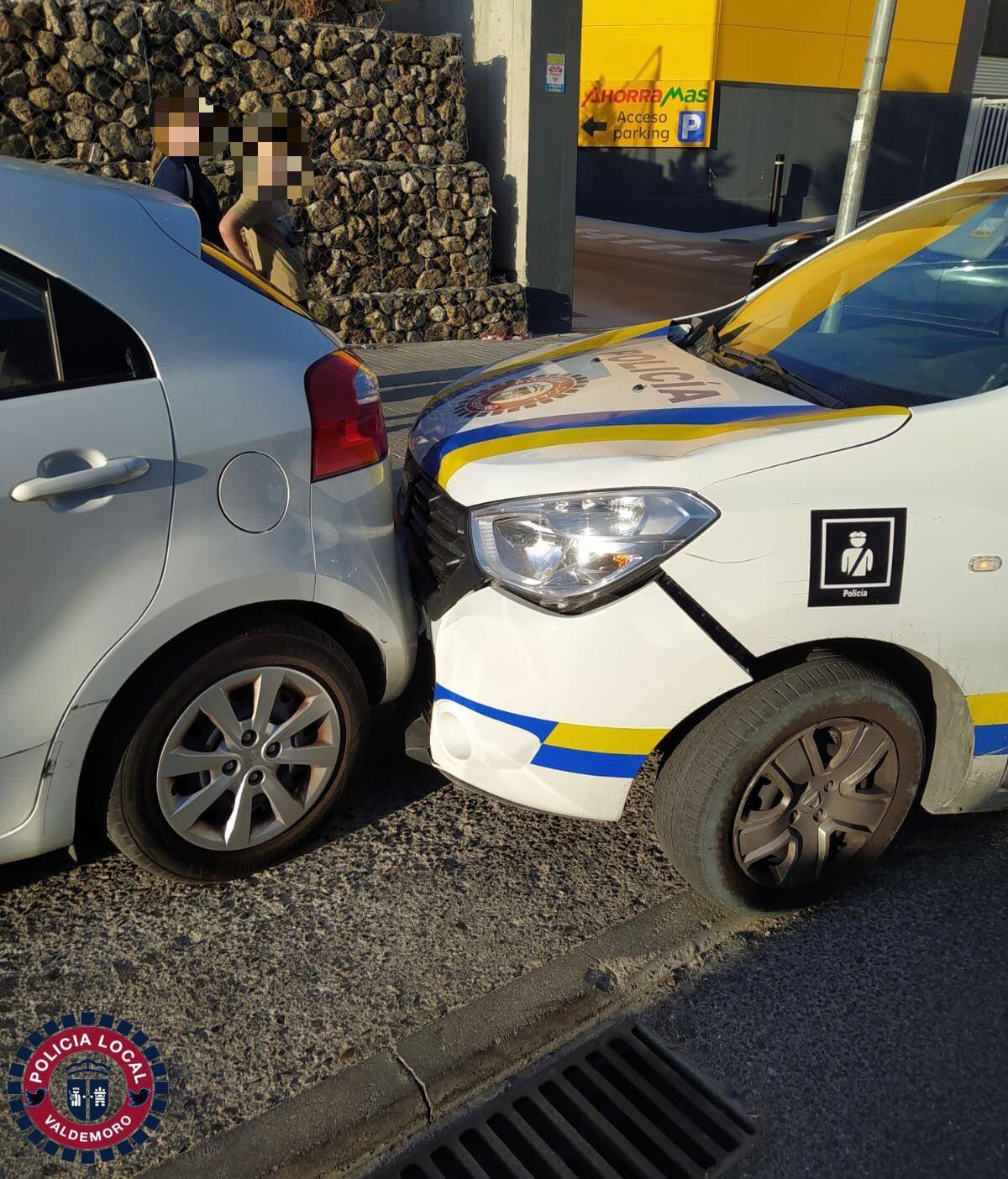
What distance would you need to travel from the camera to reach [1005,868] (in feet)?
10.1

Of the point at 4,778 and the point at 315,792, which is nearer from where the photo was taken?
the point at 4,778

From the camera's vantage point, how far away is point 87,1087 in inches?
88.9

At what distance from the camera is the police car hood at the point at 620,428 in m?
2.44

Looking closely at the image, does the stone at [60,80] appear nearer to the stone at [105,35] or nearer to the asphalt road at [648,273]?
the stone at [105,35]

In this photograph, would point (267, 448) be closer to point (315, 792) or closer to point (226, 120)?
point (315, 792)

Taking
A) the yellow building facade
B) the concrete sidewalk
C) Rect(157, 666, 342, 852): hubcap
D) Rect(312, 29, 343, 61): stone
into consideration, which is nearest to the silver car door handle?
Rect(157, 666, 342, 852): hubcap

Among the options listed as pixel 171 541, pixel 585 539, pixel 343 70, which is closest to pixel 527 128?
pixel 343 70

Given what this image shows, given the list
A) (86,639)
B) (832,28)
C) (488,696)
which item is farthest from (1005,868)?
(832,28)

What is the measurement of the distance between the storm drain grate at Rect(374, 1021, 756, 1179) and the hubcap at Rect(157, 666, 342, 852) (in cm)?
94

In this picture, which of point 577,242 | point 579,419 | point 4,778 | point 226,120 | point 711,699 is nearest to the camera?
point 4,778

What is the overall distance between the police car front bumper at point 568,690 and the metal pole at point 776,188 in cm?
1998

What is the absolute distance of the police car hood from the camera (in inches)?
96.1

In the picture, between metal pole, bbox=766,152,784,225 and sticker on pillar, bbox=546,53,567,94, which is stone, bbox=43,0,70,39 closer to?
sticker on pillar, bbox=546,53,567,94

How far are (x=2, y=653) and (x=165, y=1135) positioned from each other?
1.07m
